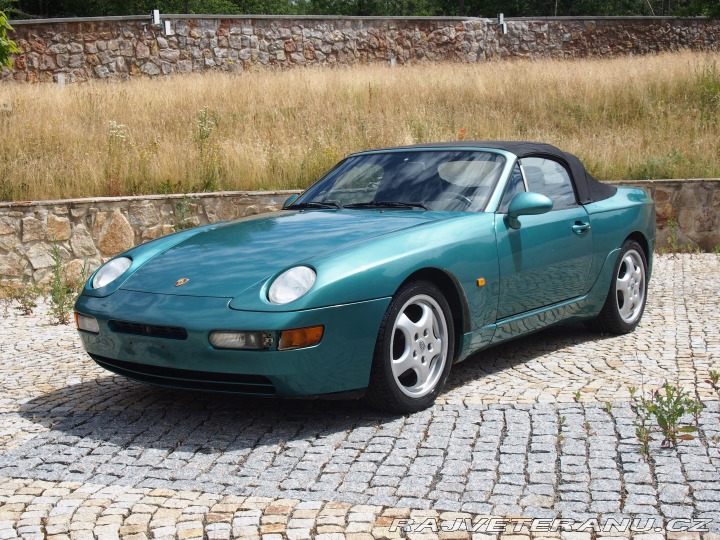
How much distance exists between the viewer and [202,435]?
14.6 ft

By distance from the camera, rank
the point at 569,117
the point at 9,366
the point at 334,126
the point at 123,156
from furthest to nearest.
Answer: the point at 569,117, the point at 334,126, the point at 123,156, the point at 9,366

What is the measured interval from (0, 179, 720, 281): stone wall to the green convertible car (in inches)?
178

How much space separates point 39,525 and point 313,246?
1910 millimetres

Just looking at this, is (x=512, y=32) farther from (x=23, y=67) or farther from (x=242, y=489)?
(x=242, y=489)

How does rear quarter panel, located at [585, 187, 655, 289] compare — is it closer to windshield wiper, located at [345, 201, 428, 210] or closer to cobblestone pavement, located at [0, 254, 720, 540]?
cobblestone pavement, located at [0, 254, 720, 540]

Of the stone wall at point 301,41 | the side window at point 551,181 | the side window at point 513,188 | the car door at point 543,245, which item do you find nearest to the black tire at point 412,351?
the car door at point 543,245

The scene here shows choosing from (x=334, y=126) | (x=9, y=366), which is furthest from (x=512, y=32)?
(x=9, y=366)

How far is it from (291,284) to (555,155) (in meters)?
2.64

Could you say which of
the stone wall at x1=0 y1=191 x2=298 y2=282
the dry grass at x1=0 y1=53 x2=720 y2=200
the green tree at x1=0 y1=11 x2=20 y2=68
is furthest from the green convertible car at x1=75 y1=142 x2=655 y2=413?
the green tree at x1=0 y1=11 x2=20 y2=68

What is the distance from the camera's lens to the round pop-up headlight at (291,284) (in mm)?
4227

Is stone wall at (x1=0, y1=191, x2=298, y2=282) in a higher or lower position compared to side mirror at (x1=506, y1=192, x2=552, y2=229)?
lower

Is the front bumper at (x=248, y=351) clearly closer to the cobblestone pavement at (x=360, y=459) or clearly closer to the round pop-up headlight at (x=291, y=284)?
the round pop-up headlight at (x=291, y=284)

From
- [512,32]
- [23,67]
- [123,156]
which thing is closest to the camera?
[123,156]

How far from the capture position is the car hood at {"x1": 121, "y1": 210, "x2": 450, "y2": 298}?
447 centimetres
